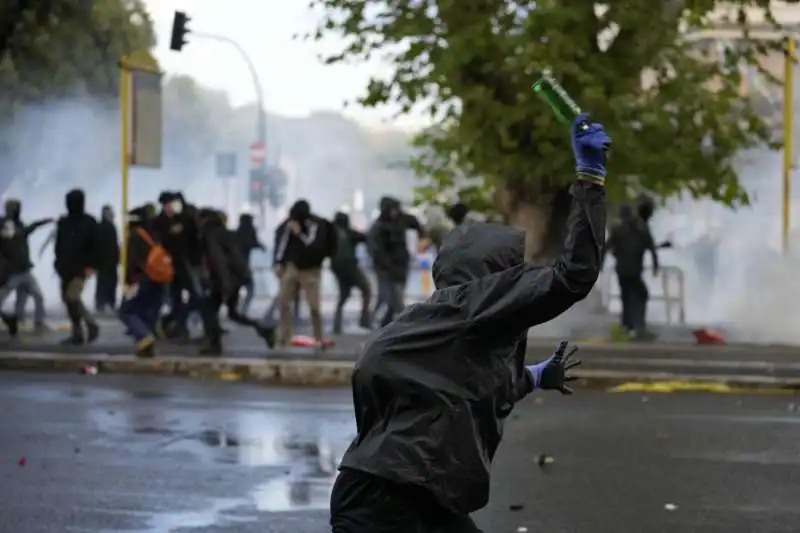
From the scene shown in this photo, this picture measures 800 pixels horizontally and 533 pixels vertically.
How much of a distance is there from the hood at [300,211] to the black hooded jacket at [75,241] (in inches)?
89.3

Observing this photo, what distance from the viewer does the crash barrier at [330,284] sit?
24625 millimetres

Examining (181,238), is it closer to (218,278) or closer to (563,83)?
(218,278)

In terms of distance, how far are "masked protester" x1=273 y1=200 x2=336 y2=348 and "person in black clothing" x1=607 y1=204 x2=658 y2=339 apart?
12.8 feet

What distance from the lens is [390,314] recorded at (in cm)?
1788

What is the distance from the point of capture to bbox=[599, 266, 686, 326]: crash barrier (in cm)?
2128

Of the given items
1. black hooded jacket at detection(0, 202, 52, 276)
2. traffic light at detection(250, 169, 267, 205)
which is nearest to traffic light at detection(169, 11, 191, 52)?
black hooded jacket at detection(0, 202, 52, 276)

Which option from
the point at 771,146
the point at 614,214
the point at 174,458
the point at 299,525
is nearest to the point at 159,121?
the point at 614,214

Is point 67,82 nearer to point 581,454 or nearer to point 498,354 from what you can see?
point 581,454

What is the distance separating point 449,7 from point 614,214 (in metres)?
4.06

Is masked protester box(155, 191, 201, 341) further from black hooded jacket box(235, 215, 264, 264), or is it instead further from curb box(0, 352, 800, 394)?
black hooded jacket box(235, 215, 264, 264)

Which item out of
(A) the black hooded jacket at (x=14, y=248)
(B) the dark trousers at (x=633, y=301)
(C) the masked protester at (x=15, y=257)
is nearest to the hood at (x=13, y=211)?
(C) the masked protester at (x=15, y=257)

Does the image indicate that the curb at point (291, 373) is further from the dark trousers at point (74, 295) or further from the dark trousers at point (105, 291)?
the dark trousers at point (105, 291)

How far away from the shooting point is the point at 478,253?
3.83 metres

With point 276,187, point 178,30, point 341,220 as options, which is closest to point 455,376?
point 341,220
